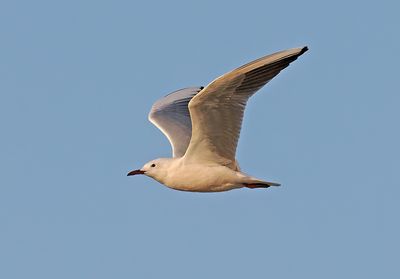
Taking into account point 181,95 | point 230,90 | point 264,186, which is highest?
point 181,95

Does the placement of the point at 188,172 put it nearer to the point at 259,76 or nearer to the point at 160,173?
the point at 160,173

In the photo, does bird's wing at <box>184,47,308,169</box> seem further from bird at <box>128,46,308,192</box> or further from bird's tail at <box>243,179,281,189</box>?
bird's tail at <box>243,179,281,189</box>

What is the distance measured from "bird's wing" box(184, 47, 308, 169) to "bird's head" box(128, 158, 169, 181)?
0.49 metres

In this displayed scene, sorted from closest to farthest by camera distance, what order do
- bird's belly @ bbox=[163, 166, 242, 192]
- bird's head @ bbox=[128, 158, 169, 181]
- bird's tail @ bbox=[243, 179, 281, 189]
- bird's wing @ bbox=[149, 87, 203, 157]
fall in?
bird's tail @ bbox=[243, 179, 281, 189] → bird's belly @ bbox=[163, 166, 242, 192] → bird's head @ bbox=[128, 158, 169, 181] → bird's wing @ bbox=[149, 87, 203, 157]

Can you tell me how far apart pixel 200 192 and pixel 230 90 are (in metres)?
2.34

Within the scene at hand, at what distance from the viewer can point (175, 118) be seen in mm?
20391

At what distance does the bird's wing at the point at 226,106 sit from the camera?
50.9ft

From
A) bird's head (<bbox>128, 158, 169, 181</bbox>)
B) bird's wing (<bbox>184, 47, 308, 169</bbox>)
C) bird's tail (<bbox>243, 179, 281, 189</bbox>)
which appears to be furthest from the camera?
bird's head (<bbox>128, 158, 169, 181</bbox>)

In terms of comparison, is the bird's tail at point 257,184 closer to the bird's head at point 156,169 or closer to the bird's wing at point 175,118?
the bird's head at point 156,169

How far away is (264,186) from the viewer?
681 inches

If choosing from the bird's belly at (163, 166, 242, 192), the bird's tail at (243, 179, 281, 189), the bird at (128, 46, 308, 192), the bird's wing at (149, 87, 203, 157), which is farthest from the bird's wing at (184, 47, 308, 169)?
the bird's wing at (149, 87, 203, 157)

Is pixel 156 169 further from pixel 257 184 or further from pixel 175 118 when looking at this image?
pixel 175 118

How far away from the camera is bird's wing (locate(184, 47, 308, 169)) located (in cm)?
1552

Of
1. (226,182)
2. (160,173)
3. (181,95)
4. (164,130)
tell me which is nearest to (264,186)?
(226,182)
